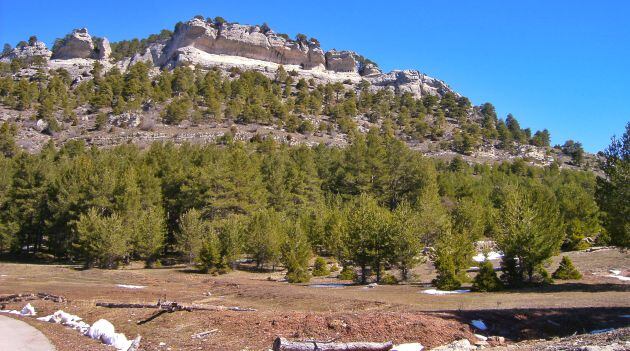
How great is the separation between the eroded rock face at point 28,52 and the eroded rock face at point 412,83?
11291cm

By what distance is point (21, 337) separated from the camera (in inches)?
579

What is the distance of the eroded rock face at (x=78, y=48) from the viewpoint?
155750 millimetres

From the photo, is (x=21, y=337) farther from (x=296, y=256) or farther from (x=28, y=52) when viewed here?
(x=28, y=52)

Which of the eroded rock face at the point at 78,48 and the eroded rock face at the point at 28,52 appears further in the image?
the eroded rock face at the point at 78,48

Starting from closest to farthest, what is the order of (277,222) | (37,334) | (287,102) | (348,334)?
1. (348,334)
2. (37,334)
3. (277,222)
4. (287,102)

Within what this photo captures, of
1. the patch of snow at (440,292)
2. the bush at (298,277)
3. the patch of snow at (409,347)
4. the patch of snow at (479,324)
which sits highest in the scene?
the patch of snow at (479,324)

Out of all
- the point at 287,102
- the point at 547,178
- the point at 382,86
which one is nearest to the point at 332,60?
the point at 382,86

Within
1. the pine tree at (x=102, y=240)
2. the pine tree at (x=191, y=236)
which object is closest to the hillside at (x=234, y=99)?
the pine tree at (x=102, y=240)

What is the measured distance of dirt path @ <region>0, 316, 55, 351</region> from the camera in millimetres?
13513

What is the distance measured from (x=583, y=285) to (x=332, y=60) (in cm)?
15176

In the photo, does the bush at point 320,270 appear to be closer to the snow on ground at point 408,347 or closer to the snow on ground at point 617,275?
the snow on ground at point 617,275

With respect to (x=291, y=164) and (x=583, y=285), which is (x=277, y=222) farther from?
(x=583, y=285)

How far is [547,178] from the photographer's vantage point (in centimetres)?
7956

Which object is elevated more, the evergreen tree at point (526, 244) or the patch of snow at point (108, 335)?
the evergreen tree at point (526, 244)
